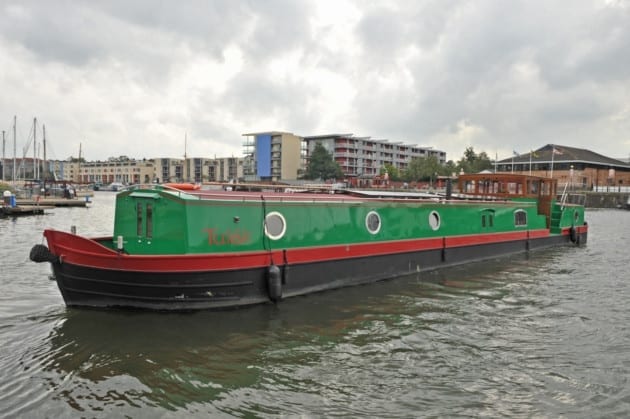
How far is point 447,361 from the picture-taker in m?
8.28

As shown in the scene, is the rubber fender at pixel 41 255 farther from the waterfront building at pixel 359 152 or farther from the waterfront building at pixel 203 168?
the waterfront building at pixel 203 168

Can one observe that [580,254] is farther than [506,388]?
Yes

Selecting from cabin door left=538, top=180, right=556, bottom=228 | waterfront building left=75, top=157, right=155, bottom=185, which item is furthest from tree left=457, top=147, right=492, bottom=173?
waterfront building left=75, top=157, right=155, bottom=185

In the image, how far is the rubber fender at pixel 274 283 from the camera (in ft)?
35.9

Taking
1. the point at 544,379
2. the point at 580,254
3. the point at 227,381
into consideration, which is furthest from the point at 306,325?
the point at 580,254

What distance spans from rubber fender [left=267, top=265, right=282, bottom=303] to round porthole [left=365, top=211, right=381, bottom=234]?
393 cm

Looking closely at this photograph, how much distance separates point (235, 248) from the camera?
35.7ft

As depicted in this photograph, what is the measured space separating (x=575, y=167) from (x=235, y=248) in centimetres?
8081

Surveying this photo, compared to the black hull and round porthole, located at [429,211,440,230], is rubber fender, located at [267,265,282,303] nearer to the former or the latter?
the black hull

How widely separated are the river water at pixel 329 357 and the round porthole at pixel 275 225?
171 cm

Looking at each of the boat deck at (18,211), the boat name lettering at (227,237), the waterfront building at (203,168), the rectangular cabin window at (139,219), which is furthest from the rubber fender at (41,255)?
the waterfront building at (203,168)

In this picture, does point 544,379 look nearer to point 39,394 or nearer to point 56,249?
point 39,394

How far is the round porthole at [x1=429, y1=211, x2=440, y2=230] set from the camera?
1628cm

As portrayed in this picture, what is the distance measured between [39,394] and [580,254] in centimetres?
2231
